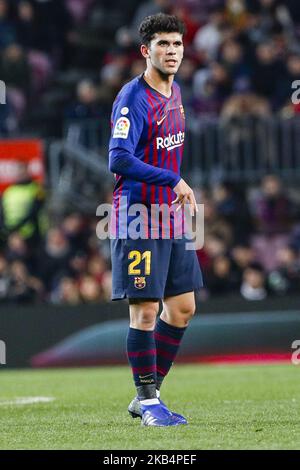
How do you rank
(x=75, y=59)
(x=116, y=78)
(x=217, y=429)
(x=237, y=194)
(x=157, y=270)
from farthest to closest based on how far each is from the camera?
1. (x=75, y=59)
2. (x=116, y=78)
3. (x=237, y=194)
4. (x=157, y=270)
5. (x=217, y=429)

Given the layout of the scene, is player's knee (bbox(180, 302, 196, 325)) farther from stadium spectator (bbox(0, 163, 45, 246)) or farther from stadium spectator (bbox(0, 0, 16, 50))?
stadium spectator (bbox(0, 0, 16, 50))

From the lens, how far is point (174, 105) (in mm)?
7445

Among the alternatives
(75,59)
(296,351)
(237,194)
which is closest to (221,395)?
(296,351)

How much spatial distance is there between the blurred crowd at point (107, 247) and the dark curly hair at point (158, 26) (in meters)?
7.80

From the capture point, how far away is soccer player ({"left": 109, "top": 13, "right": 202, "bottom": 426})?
280 inches

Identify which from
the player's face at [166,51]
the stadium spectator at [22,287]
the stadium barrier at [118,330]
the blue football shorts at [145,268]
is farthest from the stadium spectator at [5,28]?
the blue football shorts at [145,268]

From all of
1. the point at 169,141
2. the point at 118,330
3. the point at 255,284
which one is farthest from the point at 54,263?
the point at 169,141

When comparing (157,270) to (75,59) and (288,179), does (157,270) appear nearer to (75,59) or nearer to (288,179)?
(288,179)

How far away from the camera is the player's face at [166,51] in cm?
721

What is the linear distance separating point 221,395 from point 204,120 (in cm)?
741

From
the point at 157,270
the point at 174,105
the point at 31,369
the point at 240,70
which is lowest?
the point at 31,369

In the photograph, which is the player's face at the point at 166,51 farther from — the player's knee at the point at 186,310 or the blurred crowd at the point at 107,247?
the blurred crowd at the point at 107,247

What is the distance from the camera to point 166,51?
7207 millimetres

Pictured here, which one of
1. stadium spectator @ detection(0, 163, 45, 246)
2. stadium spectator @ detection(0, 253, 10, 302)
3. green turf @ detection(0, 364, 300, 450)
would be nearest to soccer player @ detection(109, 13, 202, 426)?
green turf @ detection(0, 364, 300, 450)
